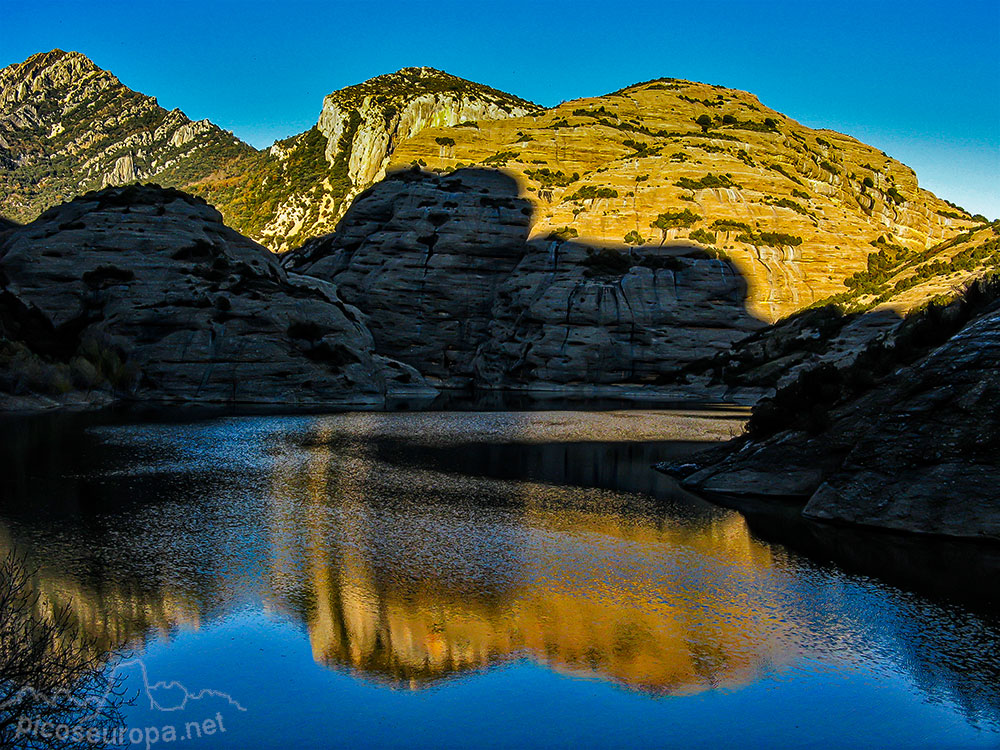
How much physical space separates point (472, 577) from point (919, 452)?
11.8m

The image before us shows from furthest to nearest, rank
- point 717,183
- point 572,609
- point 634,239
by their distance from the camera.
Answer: point 717,183 → point 634,239 → point 572,609

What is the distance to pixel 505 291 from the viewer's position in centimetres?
10144

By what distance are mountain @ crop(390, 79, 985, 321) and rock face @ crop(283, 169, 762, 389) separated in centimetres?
409

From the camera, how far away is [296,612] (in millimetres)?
12391

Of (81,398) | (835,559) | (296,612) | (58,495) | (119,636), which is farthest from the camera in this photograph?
(81,398)

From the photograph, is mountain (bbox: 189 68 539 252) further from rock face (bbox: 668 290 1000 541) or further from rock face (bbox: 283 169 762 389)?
rock face (bbox: 668 290 1000 541)

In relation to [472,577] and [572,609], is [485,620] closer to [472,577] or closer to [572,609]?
[572,609]

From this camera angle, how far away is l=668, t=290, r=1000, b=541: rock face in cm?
1770

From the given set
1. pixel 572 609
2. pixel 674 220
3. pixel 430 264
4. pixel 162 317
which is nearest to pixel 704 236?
pixel 674 220

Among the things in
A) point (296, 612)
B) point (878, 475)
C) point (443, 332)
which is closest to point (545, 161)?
point (443, 332)

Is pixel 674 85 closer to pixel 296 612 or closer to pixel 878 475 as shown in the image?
pixel 878 475

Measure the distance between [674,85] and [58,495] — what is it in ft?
523

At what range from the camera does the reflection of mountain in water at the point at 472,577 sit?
1095 centimetres

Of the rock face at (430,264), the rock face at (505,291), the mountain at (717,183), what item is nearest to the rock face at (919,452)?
the rock face at (505,291)
